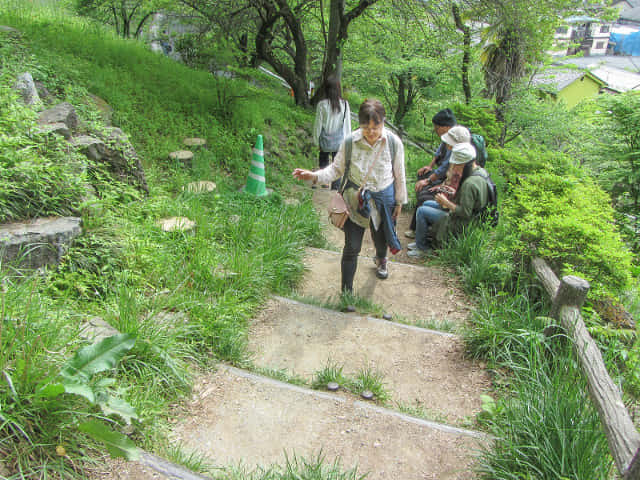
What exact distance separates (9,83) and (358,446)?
519cm

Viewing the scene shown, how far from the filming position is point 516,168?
6.41 m

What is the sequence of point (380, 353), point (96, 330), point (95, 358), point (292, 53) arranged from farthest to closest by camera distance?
point (292, 53) → point (380, 353) → point (96, 330) → point (95, 358)

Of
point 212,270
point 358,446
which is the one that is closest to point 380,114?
point 212,270

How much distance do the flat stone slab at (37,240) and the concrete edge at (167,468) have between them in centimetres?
169

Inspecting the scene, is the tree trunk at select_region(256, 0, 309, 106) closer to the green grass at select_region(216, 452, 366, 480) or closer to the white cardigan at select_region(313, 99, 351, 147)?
the white cardigan at select_region(313, 99, 351, 147)

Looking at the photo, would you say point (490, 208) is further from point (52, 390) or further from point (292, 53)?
point (292, 53)

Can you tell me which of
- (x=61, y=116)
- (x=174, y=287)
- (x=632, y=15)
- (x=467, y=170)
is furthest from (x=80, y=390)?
(x=632, y=15)

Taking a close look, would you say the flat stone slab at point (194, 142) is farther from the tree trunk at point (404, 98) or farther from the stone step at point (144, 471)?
the tree trunk at point (404, 98)

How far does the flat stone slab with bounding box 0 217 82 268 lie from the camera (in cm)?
299

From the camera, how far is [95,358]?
2082mm

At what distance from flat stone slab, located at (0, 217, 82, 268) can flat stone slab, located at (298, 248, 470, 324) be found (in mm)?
2327

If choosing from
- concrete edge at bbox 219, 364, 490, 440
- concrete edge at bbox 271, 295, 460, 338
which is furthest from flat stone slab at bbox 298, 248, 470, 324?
concrete edge at bbox 219, 364, 490, 440

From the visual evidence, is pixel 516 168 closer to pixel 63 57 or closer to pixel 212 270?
pixel 212 270

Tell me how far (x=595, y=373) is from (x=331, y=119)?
17.5 feet
